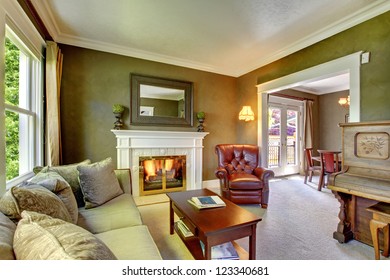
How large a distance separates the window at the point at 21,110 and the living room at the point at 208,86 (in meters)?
0.47

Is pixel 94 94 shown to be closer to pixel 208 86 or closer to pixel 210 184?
pixel 208 86

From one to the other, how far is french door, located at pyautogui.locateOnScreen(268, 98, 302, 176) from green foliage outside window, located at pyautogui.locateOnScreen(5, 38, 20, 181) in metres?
5.07

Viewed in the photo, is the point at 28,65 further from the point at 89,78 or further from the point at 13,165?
the point at 13,165

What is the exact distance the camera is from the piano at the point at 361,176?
5.51ft

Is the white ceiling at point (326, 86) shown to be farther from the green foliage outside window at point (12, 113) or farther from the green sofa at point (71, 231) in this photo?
the green foliage outside window at point (12, 113)

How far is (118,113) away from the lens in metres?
3.01

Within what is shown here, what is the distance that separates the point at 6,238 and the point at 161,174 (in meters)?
2.84

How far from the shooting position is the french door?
5.12m

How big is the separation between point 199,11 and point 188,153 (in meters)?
2.38

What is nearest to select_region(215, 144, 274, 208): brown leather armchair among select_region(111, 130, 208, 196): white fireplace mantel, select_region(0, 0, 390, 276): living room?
select_region(111, 130, 208, 196): white fireplace mantel

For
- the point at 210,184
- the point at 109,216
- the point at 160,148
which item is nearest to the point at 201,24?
the point at 160,148

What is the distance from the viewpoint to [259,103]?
3652 millimetres

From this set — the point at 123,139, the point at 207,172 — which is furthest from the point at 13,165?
the point at 207,172

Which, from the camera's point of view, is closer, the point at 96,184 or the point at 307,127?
the point at 96,184
